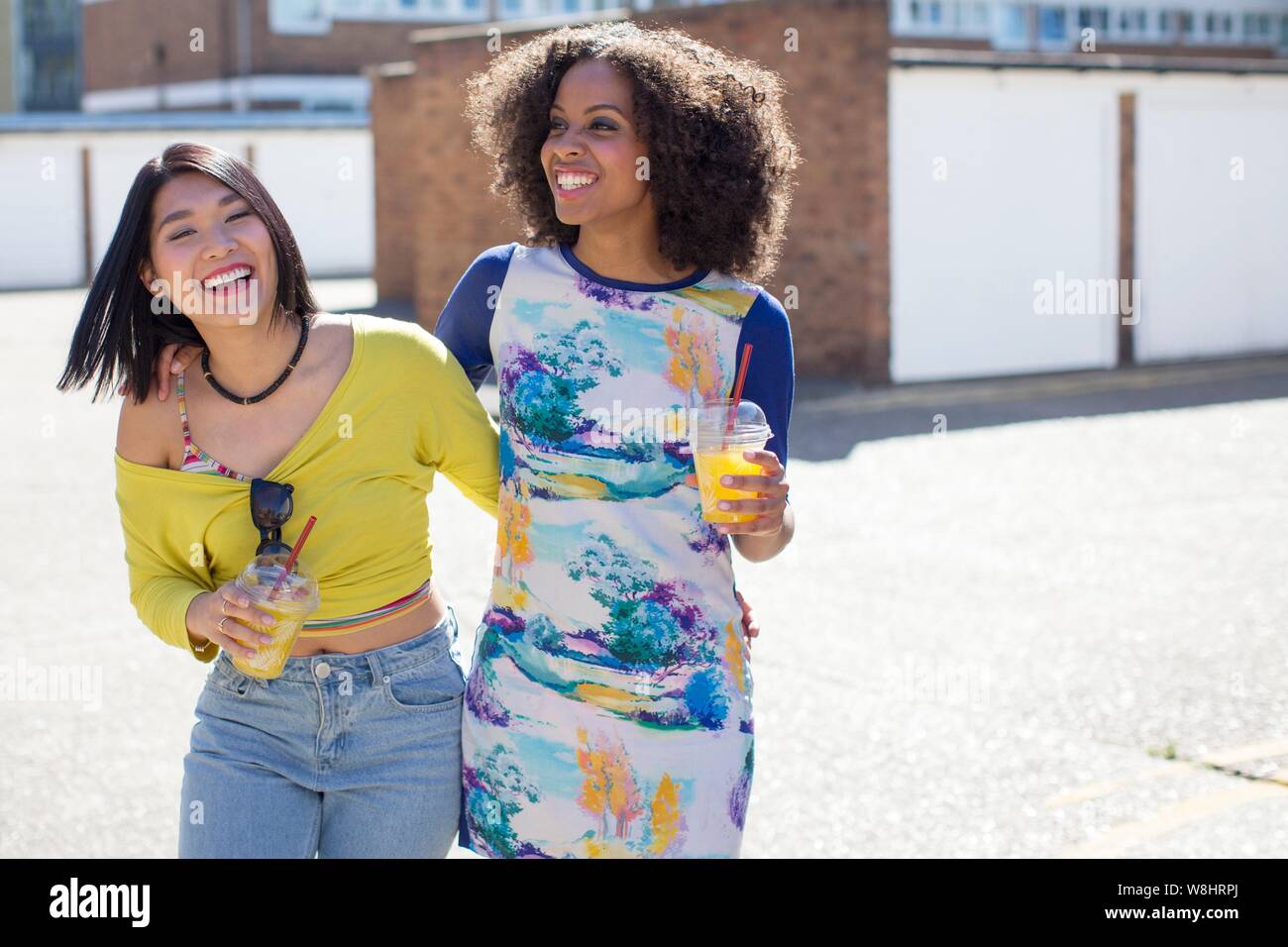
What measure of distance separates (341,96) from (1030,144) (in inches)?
1279

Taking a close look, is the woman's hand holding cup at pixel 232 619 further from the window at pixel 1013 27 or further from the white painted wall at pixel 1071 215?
the window at pixel 1013 27

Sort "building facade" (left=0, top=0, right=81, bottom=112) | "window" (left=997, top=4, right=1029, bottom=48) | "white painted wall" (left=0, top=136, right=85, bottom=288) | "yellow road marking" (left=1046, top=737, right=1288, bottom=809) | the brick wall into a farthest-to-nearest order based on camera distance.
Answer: "building facade" (left=0, top=0, right=81, bottom=112)
"window" (left=997, top=4, right=1029, bottom=48)
"white painted wall" (left=0, top=136, right=85, bottom=288)
the brick wall
"yellow road marking" (left=1046, top=737, right=1288, bottom=809)

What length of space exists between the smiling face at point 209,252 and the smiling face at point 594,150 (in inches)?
20.5

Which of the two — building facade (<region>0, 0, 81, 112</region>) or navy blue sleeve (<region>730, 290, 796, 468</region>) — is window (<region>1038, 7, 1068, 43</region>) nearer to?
building facade (<region>0, 0, 81, 112</region>)

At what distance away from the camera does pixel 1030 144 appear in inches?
647

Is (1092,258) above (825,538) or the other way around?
above

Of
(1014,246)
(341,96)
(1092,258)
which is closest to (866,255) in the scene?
→ (1014,246)

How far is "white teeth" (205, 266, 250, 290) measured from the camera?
103 inches

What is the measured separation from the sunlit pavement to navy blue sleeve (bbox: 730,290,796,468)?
2070 mm

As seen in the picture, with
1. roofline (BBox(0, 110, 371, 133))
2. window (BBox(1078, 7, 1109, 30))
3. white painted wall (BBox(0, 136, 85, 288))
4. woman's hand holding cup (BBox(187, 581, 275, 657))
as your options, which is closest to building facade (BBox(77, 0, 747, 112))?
roofline (BBox(0, 110, 371, 133))

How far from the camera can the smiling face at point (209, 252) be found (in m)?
2.63

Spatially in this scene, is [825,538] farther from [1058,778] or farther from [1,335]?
[1,335]

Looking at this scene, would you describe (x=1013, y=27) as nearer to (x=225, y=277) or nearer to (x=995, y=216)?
(x=995, y=216)

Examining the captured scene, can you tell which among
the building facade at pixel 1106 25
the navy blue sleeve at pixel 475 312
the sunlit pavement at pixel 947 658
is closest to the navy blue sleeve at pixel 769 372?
the navy blue sleeve at pixel 475 312
